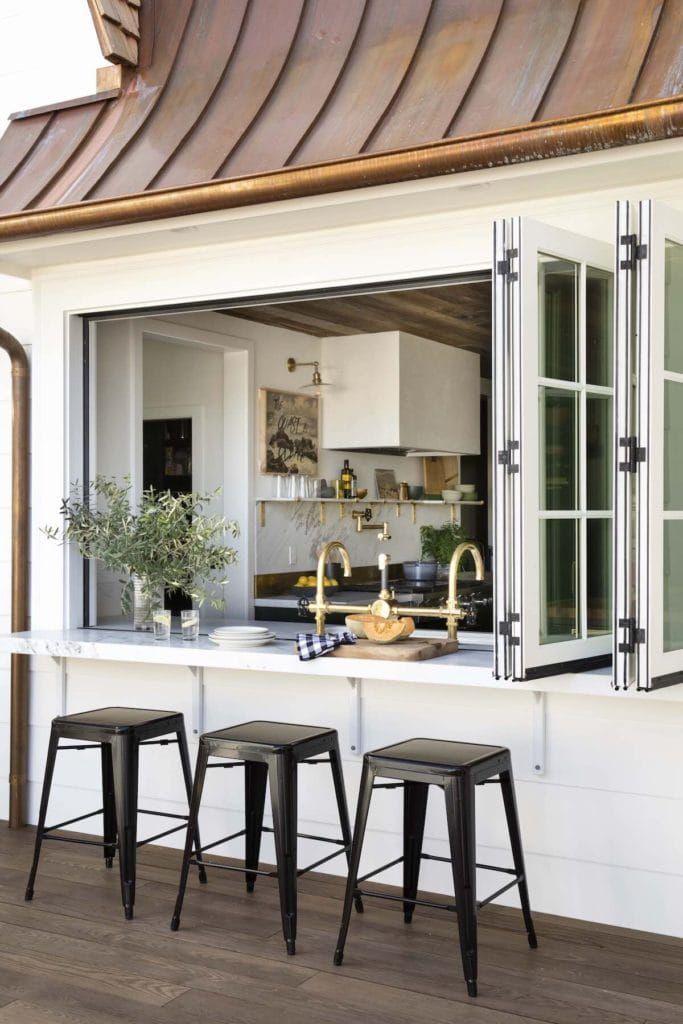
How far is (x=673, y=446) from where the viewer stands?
10.7ft

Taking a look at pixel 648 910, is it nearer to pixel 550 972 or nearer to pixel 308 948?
pixel 550 972

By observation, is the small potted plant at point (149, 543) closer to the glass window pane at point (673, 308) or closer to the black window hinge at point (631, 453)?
the black window hinge at point (631, 453)

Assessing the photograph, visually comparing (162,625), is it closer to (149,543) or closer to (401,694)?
(149,543)

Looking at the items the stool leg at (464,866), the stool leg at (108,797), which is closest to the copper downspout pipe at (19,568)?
the stool leg at (108,797)

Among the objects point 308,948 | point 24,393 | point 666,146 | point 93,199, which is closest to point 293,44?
point 93,199

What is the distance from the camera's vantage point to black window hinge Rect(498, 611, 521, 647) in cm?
328

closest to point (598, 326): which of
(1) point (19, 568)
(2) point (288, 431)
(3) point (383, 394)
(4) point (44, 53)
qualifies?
(1) point (19, 568)

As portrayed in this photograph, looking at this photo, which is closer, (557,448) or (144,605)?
(557,448)

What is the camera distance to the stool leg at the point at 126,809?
3826mm

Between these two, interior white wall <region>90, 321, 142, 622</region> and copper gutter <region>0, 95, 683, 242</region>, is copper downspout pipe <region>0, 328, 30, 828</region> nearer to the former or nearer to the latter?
interior white wall <region>90, 321, 142, 622</region>

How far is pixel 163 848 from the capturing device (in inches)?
182

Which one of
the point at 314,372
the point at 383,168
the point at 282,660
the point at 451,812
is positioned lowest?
the point at 451,812

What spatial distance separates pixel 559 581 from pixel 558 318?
78cm

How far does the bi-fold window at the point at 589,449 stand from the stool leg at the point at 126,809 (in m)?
1.35
